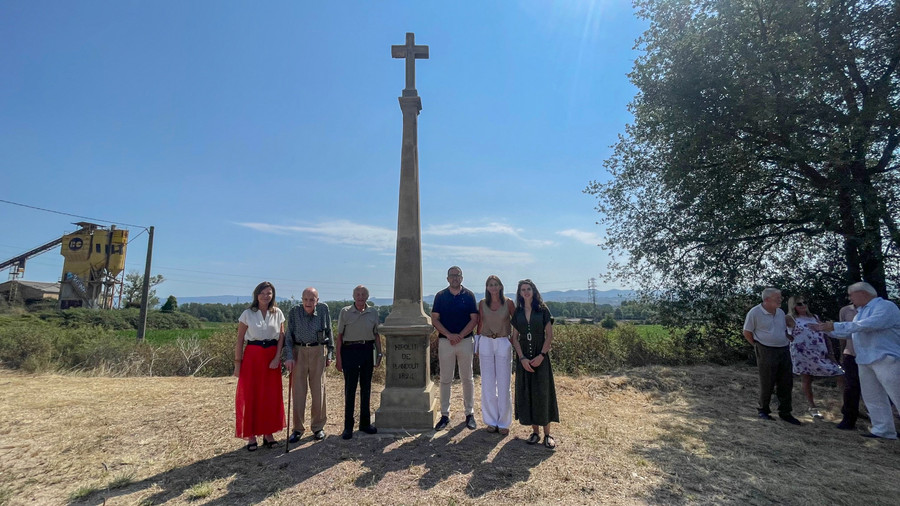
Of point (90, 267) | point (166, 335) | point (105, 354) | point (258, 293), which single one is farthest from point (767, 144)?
point (90, 267)

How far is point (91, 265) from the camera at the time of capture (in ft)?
124

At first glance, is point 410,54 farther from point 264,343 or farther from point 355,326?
point 264,343

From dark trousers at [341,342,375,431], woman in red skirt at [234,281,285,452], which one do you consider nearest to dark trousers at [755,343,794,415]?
dark trousers at [341,342,375,431]

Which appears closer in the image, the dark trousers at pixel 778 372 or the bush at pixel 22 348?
the dark trousers at pixel 778 372

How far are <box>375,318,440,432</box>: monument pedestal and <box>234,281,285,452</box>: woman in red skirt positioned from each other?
4.29ft

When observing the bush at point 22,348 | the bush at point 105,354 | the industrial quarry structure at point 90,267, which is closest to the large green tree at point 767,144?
the bush at point 105,354

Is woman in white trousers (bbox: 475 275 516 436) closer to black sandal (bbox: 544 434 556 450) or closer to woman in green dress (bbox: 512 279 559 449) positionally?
woman in green dress (bbox: 512 279 559 449)

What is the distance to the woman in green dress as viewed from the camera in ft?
14.8

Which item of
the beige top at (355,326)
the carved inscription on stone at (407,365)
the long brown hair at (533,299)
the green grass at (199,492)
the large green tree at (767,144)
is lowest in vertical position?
the green grass at (199,492)

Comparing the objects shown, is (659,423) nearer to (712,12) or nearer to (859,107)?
(859,107)

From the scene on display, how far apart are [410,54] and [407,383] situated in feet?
16.4

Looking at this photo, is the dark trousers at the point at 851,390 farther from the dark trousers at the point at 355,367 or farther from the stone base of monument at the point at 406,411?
the dark trousers at the point at 355,367

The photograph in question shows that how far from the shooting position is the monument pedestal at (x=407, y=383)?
5.18 metres

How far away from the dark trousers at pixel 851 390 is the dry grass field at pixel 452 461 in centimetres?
28
